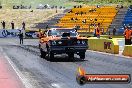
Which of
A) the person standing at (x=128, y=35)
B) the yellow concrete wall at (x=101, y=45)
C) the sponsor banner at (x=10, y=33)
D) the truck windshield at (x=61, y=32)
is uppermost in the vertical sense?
the truck windshield at (x=61, y=32)

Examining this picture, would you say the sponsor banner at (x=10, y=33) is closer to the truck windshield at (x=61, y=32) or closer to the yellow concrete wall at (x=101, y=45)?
the yellow concrete wall at (x=101, y=45)

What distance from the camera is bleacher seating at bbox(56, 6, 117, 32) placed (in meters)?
69.3

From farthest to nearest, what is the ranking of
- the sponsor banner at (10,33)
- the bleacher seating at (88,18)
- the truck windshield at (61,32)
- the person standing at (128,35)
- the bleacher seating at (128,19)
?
the bleacher seating at (88,18), the sponsor banner at (10,33), the bleacher seating at (128,19), the person standing at (128,35), the truck windshield at (61,32)

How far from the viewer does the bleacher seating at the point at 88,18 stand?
6929 cm

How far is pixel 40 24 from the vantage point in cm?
7419

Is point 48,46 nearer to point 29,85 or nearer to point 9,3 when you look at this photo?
point 29,85

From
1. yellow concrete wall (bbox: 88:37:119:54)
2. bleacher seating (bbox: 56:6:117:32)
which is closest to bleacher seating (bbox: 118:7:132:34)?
bleacher seating (bbox: 56:6:117:32)

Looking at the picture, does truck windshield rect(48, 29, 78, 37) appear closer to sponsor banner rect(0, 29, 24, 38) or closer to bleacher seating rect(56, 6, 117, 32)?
bleacher seating rect(56, 6, 117, 32)


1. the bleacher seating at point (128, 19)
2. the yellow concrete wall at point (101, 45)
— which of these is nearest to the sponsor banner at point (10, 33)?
the bleacher seating at point (128, 19)

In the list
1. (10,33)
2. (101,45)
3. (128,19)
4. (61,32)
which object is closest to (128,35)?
(101,45)

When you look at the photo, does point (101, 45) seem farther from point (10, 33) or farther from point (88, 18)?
point (88, 18)

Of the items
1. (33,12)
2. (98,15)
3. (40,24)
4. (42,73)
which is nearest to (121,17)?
(98,15)

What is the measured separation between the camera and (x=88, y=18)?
73438 mm

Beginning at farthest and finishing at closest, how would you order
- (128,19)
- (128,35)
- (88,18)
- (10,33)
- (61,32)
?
(88,18)
(128,19)
(10,33)
(128,35)
(61,32)
